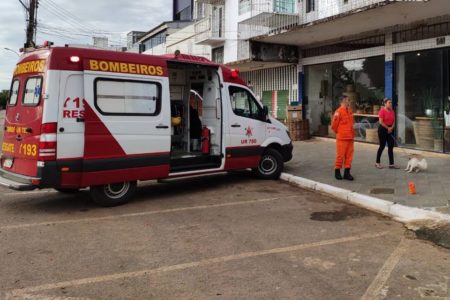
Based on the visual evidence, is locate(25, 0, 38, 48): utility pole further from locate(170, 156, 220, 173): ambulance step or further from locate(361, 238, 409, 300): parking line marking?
locate(361, 238, 409, 300): parking line marking

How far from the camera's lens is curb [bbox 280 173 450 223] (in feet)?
21.7

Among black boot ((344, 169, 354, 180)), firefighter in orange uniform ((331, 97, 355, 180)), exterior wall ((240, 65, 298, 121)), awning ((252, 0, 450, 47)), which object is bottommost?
black boot ((344, 169, 354, 180))

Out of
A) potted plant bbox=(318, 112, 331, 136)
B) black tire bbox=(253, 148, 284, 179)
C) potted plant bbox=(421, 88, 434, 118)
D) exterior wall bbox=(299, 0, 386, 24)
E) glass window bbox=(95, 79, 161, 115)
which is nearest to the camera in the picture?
glass window bbox=(95, 79, 161, 115)

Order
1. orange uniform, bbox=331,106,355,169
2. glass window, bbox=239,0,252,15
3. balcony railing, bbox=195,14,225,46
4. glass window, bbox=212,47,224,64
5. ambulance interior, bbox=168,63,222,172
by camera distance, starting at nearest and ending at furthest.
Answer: ambulance interior, bbox=168,63,222,172 → orange uniform, bbox=331,106,355,169 → glass window, bbox=239,0,252,15 → balcony railing, bbox=195,14,225,46 → glass window, bbox=212,47,224,64

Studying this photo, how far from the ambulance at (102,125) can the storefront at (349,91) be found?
292 inches

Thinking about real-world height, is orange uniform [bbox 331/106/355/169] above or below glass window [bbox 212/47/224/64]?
below

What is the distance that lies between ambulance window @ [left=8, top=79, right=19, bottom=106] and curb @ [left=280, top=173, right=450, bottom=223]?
5.68 m

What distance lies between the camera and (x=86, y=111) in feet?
23.5

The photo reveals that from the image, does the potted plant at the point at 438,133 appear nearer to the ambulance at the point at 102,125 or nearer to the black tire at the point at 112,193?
the ambulance at the point at 102,125

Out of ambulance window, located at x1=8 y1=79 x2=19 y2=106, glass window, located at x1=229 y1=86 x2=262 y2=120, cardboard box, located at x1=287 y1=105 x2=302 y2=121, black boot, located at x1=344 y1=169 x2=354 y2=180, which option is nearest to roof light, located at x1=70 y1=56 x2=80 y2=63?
ambulance window, located at x1=8 y1=79 x2=19 y2=106

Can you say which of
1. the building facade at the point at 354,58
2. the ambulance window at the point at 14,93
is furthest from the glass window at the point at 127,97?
the building facade at the point at 354,58

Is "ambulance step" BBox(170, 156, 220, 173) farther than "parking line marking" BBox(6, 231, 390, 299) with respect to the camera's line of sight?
Yes

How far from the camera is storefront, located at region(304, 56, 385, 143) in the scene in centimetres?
1510

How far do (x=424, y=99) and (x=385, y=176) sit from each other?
473 centimetres
